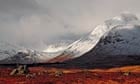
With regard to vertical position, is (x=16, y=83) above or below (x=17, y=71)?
below

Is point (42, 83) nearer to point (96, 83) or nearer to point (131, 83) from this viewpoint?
point (96, 83)

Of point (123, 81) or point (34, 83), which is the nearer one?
point (34, 83)

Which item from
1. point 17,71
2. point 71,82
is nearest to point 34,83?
point 71,82

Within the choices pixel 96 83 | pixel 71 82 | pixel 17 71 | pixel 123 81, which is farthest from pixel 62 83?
pixel 17 71

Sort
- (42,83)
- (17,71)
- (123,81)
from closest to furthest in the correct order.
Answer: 1. (42,83)
2. (123,81)
3. (17,71)

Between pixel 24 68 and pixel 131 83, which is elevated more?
pixel 24 68

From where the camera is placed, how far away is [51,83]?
60.3m

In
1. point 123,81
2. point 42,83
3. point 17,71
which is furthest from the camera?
point 17,71

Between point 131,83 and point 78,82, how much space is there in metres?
8.72

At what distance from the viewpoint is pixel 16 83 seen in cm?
6134

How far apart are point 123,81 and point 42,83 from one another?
14.4m

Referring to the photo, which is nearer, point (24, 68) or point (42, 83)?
point (42, 83)

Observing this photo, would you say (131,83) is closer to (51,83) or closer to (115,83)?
(115,83)

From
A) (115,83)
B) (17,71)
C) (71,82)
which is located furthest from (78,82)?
(17,71)
